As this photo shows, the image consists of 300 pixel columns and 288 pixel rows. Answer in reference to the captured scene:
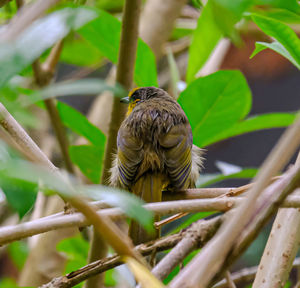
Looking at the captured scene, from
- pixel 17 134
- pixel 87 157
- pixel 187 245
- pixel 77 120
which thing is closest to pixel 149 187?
pixel 87 157

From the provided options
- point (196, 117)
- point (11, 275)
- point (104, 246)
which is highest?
point (11, 275)

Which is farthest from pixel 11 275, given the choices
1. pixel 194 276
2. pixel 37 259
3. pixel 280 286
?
pixel 194 276

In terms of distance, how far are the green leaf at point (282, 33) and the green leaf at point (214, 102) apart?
453 millimetres

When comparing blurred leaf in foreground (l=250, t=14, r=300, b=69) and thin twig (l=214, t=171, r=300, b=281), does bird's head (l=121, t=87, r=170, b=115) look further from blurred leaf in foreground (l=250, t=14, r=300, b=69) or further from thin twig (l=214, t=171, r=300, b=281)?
thin twig (l=214, t=171, r=300, b=281)

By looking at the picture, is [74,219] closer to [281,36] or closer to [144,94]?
[281,36]

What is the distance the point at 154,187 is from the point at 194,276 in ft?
4.22

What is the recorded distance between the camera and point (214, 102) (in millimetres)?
2107

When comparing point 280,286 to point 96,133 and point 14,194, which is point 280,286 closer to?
point 14,194

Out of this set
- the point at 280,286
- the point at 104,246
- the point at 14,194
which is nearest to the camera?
the point at 14,194

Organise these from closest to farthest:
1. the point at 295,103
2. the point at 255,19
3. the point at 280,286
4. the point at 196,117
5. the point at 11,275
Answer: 1. the point at 280,286
2. the point at 255,19
3. the point at 196,117
4. the point at 11,275
5. the point at 295,103

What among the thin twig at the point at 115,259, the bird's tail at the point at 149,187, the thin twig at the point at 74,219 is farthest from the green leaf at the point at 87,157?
the thin twig at the point at 74,219

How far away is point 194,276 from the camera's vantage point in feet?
2.37

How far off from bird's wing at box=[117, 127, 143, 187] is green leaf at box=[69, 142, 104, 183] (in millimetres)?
99

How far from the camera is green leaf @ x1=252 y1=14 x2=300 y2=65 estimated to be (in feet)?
5.01
